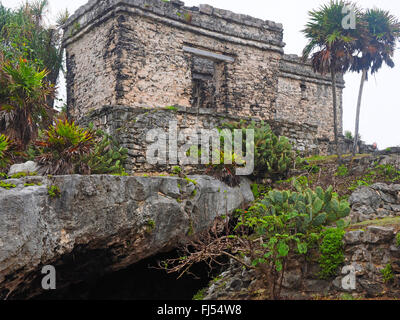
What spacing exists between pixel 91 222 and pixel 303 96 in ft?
42.5

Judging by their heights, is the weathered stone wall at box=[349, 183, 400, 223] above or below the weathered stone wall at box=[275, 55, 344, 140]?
below

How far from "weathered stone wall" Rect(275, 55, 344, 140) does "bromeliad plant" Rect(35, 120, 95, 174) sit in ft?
34.1

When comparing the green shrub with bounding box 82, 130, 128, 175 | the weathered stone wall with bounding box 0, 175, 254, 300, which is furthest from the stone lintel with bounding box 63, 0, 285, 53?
the weathered stone wall with bounding box 0, 175, 254, 300

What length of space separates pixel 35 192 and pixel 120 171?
8.01 ft

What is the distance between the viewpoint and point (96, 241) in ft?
24.7

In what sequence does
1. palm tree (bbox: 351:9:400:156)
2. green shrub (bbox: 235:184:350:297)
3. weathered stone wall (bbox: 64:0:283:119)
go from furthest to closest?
palm tree (bbox: 351:9:400:156) → weathered stone wall (bbox: 64:0:283:119) → green shrub (bbox: 235:184:350:297)

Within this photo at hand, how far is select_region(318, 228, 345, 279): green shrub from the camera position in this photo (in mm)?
7246

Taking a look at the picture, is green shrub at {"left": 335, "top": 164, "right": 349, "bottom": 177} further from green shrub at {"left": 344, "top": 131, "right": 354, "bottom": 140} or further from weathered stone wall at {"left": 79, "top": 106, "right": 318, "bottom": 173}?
green shrub at {"left": 344, "top": 131, "right": 354, "bottom": 140}

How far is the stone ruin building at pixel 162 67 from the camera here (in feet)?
34.2

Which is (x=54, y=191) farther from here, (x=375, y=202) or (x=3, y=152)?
(x=375, y=202)
